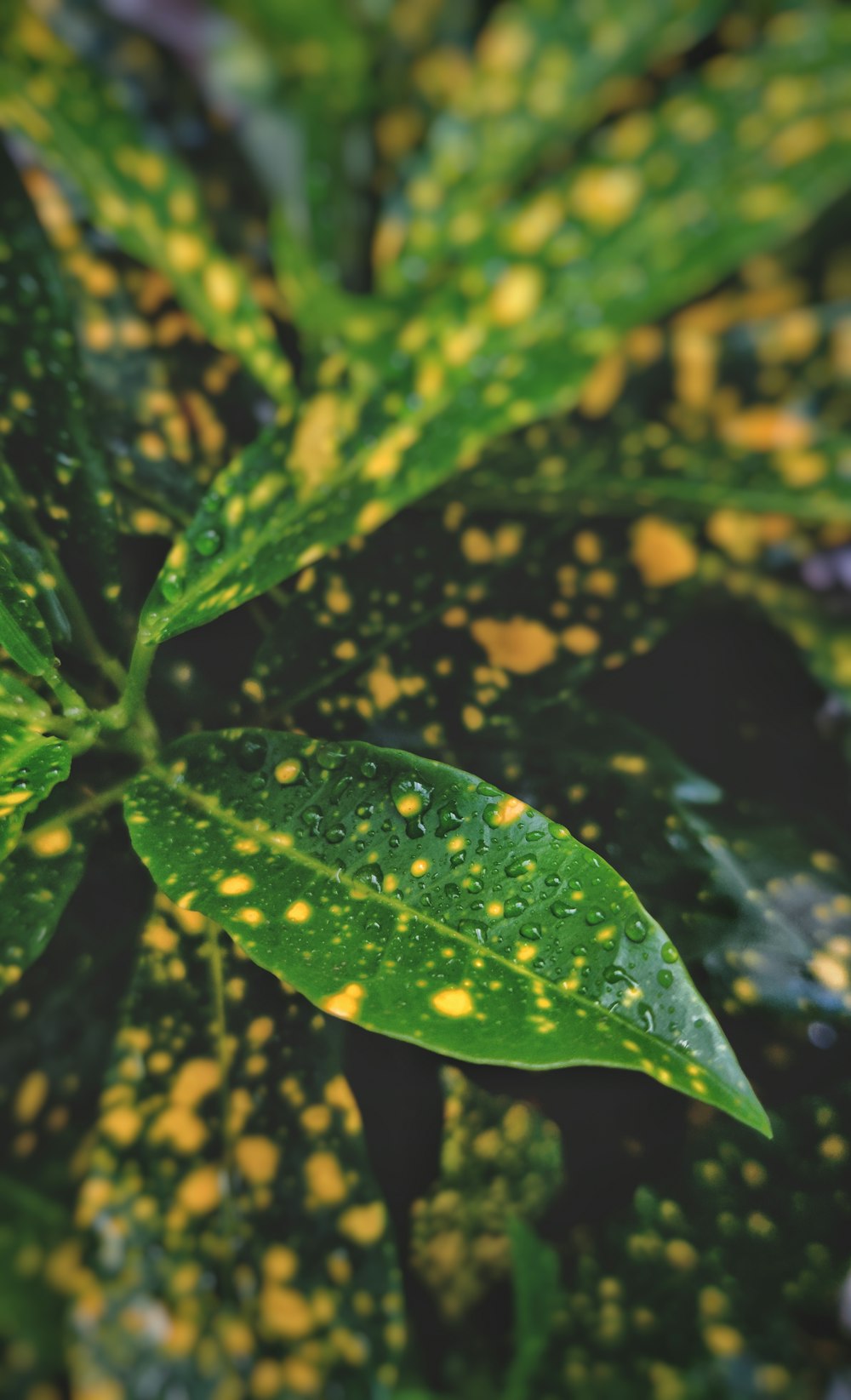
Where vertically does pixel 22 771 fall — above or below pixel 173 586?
below

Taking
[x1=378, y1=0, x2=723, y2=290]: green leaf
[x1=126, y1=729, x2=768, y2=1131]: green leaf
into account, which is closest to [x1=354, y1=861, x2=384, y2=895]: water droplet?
[x1=126, y1=729, x2=768, y2=1131]: green leaf

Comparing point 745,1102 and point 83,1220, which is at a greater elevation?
point 745,1102

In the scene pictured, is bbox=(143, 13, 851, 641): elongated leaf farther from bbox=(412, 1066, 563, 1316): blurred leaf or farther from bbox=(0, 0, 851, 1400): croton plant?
bbox=(412, 1066, 563, 1316): blurred leaf

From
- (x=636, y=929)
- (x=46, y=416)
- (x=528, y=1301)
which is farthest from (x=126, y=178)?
(x=528, y=1301)

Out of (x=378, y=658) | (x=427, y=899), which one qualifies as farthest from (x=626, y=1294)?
(x=378, y=658)

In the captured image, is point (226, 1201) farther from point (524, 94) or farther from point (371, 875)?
point (524, 94)

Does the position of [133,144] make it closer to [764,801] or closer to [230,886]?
[230,886]
